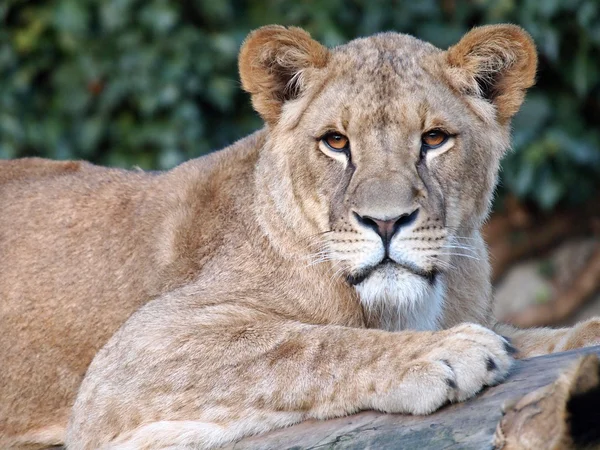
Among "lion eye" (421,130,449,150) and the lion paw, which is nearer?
the lion paw

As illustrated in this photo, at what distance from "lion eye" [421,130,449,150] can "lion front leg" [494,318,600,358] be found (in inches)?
35.4

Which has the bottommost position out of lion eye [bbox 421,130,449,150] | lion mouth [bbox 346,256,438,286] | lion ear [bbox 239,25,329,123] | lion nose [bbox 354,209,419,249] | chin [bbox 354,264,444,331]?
chin [bbox 354,264,444,331]

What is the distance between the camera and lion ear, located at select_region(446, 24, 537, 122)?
15.1 feet

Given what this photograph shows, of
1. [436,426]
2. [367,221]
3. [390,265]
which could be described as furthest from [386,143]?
[436,426]

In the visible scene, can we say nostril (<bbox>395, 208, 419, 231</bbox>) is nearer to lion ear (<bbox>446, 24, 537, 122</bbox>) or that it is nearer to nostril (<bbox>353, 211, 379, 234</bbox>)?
nostril (<bbox>353, 211, 379, 234</bbox>)

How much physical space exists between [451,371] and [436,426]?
7.7 inches

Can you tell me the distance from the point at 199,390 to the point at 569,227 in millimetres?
6059

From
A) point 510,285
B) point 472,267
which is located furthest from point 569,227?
point 472,267

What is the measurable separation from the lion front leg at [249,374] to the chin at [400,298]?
21 centimetres

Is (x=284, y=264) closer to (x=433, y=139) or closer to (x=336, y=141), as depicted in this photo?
(x=336, y=141)

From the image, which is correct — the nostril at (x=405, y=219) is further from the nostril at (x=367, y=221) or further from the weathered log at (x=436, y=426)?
the weathered log at (x=436, y=426)

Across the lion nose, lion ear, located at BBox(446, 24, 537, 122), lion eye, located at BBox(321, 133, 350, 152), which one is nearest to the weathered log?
the lion nose

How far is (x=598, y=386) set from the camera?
2.86 m

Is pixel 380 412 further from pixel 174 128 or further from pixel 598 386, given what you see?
pixel 174 128
